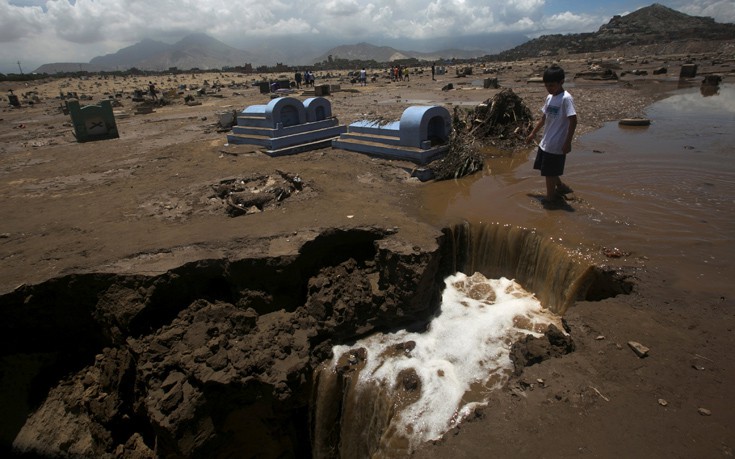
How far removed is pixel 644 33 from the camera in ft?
235

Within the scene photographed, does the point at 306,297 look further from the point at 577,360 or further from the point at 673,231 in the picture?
the point at 673,231

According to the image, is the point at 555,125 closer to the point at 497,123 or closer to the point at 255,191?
the point at 255,191

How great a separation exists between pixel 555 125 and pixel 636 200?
222 centimetres

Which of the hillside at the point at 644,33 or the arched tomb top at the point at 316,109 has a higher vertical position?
the hillside at the point at 644,33

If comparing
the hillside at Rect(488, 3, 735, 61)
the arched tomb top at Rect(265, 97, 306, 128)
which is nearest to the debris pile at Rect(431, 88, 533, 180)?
the arched tomb top at Rect(265, 97, 306, 128)

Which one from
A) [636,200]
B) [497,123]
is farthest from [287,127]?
[636,200]

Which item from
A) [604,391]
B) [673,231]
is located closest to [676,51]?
[673,231]

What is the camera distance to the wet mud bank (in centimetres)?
484

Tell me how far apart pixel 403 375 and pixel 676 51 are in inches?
2760

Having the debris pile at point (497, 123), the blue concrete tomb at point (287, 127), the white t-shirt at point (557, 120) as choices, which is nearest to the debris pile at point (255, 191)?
the blue concrete tomb at point (287, 127)

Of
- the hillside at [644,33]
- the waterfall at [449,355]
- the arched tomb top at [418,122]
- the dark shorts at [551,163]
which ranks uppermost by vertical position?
the hillside at [644,33]

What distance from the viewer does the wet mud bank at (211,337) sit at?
190 inches

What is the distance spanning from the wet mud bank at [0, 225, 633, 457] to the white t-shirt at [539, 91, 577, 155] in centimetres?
153

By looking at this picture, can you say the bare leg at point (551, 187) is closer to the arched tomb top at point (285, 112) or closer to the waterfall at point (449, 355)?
the waterfall at point (449, 355)
